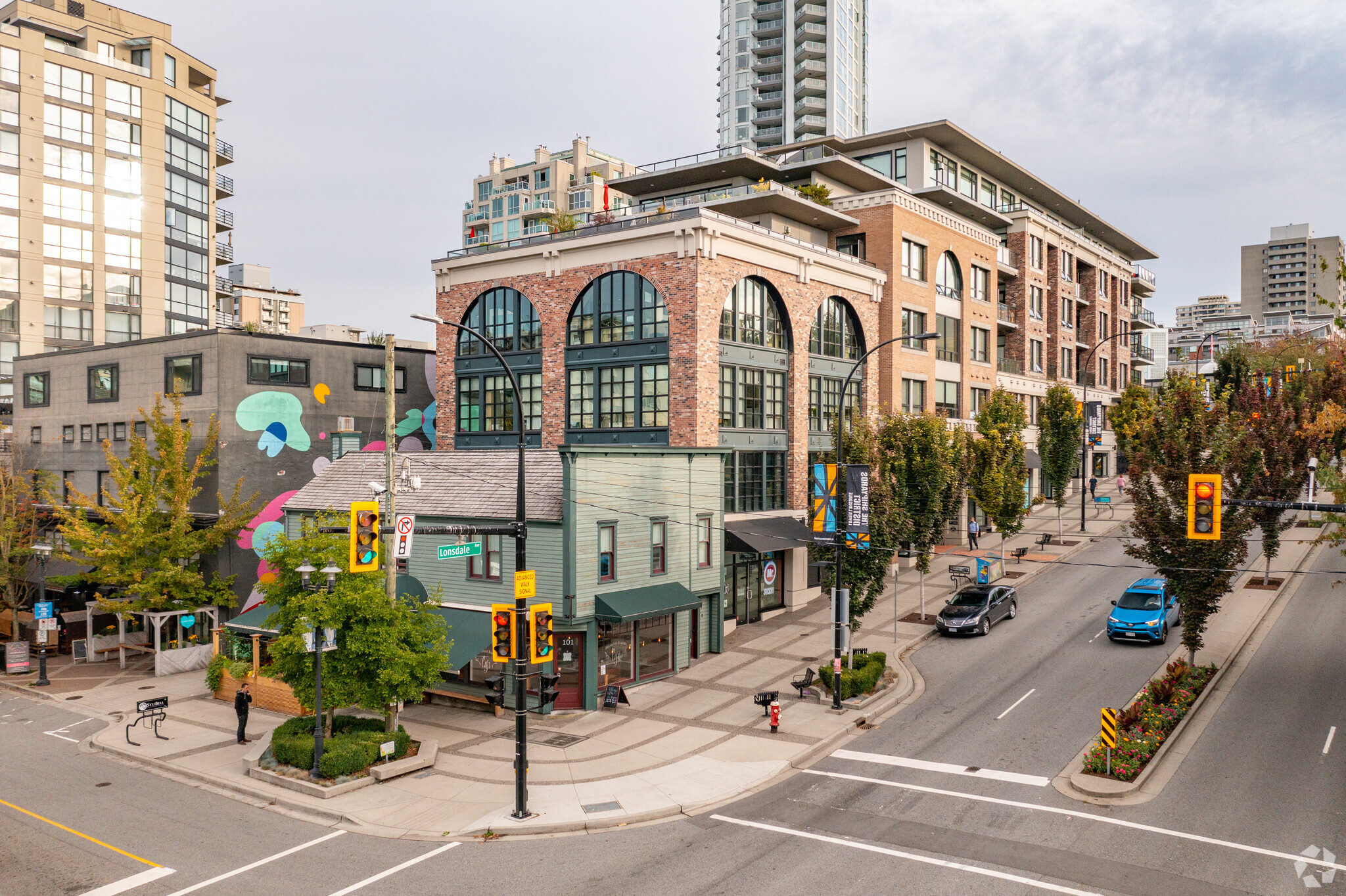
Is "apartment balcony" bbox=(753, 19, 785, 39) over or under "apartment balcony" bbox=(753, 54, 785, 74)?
over

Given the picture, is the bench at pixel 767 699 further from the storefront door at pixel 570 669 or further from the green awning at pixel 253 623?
the green awning at pixel 253 623

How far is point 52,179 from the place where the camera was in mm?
63312

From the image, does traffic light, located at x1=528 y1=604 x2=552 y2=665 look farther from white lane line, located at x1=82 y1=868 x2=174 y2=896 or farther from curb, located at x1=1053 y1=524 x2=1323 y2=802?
curb, located at x1=1053 y1=524 x2=1323 y2=802

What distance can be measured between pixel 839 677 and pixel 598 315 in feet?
68.5

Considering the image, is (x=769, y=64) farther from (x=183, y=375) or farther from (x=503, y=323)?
(x=183, y=375)

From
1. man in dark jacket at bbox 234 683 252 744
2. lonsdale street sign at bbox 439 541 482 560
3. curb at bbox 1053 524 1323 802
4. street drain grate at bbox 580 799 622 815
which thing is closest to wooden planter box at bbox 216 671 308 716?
→ man in dark jacket at bbox 234 683 252 744

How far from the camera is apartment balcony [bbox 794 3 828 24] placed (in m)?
112

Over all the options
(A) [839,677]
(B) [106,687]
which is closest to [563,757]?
(A) [839,677]

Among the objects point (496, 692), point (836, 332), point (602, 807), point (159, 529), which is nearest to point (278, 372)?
point (159, 529)

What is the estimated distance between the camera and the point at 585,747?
2319cm

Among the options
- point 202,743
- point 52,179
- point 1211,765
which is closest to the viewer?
point 1211,765

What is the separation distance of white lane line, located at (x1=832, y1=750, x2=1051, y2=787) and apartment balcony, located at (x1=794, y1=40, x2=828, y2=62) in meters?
108

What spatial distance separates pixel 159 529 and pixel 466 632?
17.2m

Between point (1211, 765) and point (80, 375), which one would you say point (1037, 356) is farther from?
point (80, 375)
